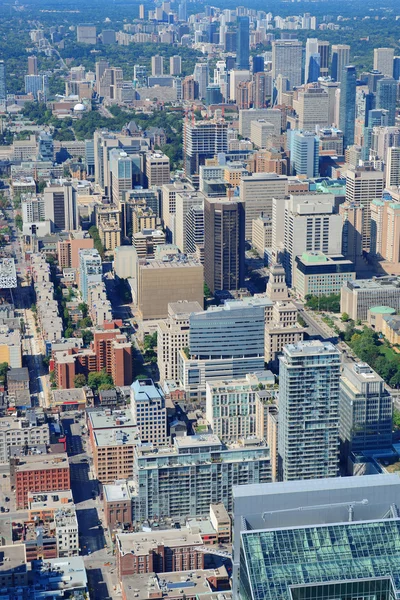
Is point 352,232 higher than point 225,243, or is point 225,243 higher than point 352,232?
point 225,243

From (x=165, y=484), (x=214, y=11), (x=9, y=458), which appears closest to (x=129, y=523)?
(x=165, y=484)

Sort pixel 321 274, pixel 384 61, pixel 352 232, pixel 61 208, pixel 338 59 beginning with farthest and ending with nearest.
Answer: pixel 384 61 → pixel 338 59 → pixel 61 208 → pixel 352 232 → pixel 321 274

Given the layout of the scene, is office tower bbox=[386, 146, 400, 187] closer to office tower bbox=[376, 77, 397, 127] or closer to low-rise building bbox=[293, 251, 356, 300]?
office tower bbox=[376, 77, 397, 127]

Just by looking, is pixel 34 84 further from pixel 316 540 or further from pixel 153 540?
pixel 316 540

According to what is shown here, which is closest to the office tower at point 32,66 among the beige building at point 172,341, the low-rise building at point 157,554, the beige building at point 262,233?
the beige building at point 262,233

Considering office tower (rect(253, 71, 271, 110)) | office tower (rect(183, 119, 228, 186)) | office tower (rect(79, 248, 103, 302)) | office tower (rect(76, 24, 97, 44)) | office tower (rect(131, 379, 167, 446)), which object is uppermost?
office tower (rect(76, 24, 97, 44))

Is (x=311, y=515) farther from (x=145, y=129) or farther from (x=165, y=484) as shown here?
(x=145, y=129)

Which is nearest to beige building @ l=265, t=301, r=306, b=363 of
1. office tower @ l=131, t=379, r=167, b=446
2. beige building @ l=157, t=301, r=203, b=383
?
beige building @ l=157, t=301, r=203, b=383

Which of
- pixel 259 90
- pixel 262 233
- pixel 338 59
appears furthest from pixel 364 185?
pixel 338 59
